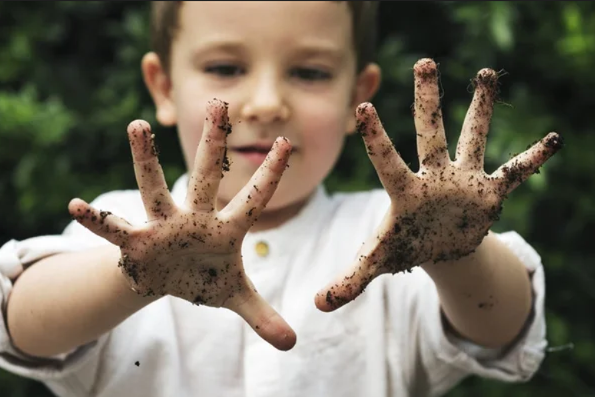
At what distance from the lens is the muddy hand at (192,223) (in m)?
0.87

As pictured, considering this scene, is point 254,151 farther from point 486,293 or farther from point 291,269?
point 486,293

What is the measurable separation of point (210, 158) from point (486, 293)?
48 cm

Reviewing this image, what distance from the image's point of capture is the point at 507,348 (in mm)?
1259

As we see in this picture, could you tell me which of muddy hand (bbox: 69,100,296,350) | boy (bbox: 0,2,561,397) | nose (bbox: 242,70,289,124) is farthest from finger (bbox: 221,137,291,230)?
nose (bbox: 242,70,289,124)

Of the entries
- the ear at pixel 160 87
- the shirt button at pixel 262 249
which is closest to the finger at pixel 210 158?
the shirt button at pixel 262 249

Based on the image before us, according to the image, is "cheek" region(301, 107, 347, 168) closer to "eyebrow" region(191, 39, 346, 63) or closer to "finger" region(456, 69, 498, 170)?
"eyebrow" region(191, 39, 346, 63)

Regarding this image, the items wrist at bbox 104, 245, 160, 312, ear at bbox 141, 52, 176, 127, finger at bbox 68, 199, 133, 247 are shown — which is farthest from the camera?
ear at bbox 141, 52, 176, 127

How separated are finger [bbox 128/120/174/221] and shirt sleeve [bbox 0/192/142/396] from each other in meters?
0.36

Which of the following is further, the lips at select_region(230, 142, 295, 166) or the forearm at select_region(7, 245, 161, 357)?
the lips at select_region(230, 142, 295, 166)

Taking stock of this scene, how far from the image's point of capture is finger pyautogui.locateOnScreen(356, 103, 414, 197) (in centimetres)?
87

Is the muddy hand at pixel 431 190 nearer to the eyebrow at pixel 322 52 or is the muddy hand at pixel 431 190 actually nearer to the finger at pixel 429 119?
the finger at pixel 429 119

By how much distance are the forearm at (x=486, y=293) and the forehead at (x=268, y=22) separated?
0.42m

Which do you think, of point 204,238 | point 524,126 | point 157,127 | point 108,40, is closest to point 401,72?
point 524,126

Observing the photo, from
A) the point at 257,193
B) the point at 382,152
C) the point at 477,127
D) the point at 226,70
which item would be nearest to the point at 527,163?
the point at 477,127
